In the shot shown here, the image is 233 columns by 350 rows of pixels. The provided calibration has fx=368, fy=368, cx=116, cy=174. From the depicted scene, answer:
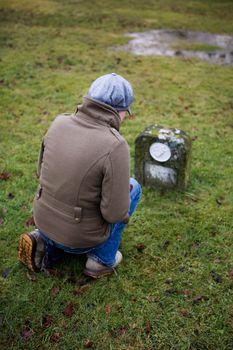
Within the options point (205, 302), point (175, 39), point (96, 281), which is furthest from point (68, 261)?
point (175, 39)

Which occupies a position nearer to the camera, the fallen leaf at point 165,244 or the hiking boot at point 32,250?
the hiking boot at point 32,250

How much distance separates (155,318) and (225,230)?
140 cm

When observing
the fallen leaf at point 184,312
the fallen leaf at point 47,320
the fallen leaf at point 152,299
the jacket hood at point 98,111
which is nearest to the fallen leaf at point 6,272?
the fallen leaf at point 47,320

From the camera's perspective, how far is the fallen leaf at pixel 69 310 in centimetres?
294

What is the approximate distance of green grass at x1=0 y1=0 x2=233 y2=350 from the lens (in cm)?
285

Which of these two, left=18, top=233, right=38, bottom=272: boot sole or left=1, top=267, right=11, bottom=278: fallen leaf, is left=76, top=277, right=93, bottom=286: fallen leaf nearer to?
left=18, top=233, right=38, bottom=272: boot sole

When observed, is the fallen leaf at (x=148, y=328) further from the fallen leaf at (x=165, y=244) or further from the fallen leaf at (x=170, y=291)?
the fallen leaf at (x=165, y=244)

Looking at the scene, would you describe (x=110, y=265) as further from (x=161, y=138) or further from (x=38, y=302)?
(x=161, y=138)

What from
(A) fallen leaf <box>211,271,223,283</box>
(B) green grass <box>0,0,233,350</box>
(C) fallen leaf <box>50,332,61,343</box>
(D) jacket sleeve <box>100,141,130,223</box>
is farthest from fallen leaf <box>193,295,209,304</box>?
(C) fallen leaf <box>50,332,61,343</box>

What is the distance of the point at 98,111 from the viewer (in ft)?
8.32

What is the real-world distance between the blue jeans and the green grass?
17 centimetres

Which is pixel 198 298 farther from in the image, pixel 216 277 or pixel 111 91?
pixel 111 91

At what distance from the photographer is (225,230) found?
12.8ft

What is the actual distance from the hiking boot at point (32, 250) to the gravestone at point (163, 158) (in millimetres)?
1700
